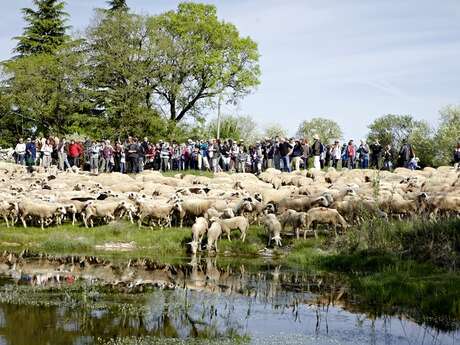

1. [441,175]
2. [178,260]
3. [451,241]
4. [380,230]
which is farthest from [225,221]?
[441,175]

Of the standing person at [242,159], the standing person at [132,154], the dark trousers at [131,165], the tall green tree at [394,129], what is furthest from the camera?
the tall green tree at [394,129]

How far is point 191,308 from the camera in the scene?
14.4 meters

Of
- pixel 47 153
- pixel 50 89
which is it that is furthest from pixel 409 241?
pixel 50 89

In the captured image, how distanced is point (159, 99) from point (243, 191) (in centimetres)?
3507

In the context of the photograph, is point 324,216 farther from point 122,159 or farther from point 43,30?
point 43,30

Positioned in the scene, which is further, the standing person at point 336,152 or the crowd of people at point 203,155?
the standing person at point 336,152

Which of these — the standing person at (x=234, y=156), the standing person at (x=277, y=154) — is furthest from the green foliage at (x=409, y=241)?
the standing person at (x=234, y=156)

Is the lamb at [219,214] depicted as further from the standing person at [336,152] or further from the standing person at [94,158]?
the standing person at [336,152]

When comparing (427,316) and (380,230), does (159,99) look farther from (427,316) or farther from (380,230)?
(427,316)

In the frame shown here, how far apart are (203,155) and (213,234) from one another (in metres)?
19.9

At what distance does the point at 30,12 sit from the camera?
7425 centimetres

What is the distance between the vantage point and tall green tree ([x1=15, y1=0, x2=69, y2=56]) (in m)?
72.9

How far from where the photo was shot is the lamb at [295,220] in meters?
23.3

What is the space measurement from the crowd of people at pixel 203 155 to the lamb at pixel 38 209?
15.3 meters
